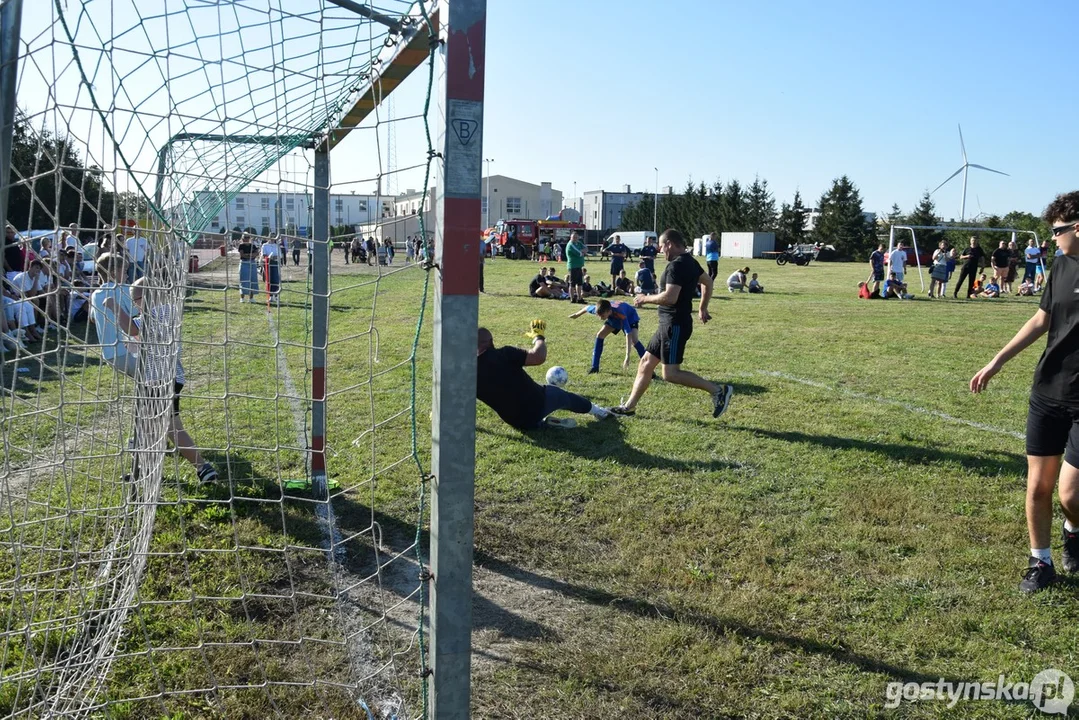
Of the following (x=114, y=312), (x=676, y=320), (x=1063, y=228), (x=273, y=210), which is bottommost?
(x=676, y=320)

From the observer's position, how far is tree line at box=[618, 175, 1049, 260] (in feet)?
177

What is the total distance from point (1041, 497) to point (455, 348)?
329 cm

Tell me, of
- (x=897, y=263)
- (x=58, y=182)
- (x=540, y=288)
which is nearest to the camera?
(x=58, y=182)

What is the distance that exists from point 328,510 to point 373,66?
9.08 ft

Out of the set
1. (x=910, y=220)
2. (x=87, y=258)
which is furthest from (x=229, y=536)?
(x=910, y=220)

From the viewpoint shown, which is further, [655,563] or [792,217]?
[792,217]

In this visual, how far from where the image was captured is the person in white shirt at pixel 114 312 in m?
3.70

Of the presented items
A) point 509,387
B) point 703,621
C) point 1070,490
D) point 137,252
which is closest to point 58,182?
point 137,252

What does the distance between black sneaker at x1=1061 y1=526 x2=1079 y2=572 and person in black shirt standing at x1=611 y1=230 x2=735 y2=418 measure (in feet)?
10.7

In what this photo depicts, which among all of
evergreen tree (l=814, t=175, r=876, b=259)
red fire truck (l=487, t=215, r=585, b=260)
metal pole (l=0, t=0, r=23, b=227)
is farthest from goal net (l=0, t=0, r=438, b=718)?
evergreen tree (l=814, t=175, r=876, b=259)

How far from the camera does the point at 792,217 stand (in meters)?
58.7

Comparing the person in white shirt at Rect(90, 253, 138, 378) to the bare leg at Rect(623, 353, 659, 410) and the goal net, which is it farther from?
the bare leg at Rect(623, 353, 659, 410)

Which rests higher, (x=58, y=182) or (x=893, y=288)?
(x=58, y=182)

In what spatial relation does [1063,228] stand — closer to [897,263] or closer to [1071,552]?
[1071,552]
